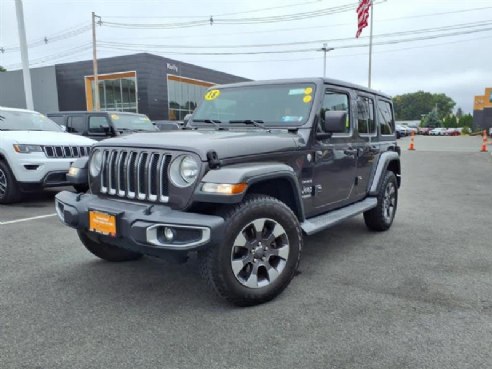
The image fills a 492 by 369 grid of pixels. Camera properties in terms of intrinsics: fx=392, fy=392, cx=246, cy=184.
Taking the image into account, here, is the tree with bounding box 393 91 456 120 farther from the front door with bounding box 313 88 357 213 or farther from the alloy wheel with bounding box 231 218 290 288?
the alloy wheel with bounding box 231 218 290 288

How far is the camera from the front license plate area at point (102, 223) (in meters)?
2.88

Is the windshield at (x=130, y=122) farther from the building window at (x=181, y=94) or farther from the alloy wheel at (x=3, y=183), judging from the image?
the building window at (x=181, y=94)

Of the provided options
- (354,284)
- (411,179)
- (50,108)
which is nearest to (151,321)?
(354,284)

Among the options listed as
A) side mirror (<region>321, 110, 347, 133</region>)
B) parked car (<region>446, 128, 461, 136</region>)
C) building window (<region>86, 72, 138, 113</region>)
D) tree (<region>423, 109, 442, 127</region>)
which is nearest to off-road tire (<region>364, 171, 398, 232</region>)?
side mirror (<region>321, 110, 347, 133</region>)

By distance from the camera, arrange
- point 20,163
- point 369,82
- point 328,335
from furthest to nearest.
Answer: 1. point 369,82
2. point 20,163
3. point 328,335

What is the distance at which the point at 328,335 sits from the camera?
8.86ft

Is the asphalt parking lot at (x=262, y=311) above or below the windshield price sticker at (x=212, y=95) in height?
below

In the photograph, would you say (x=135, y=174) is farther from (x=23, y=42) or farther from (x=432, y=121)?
(x=432, y=121)

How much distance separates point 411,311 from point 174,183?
81.4 inches

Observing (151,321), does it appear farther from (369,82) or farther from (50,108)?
(50,108)

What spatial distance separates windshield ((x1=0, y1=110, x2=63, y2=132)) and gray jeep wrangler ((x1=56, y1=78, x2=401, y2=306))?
15.5 feet

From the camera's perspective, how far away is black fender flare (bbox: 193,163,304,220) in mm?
2729

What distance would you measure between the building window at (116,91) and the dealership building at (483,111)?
43.0 m

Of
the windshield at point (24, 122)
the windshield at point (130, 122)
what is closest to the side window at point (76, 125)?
the windshield at point (130, 122)
